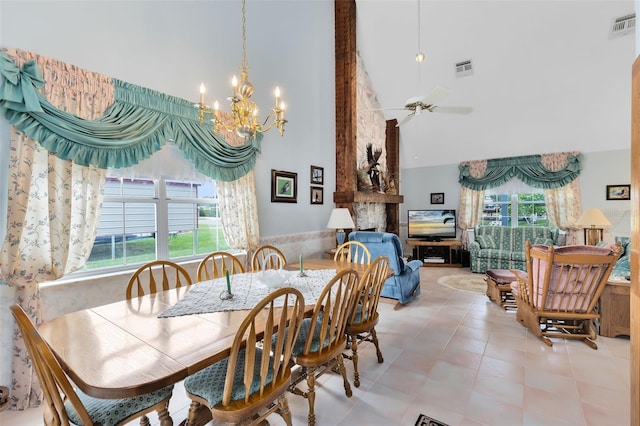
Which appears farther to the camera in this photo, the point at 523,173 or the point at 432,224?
the point at 432,224

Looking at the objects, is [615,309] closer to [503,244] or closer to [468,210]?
[503,244]

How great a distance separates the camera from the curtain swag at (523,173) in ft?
18.1

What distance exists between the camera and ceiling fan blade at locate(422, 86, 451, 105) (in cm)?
331

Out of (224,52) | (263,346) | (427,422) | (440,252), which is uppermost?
(224,52)

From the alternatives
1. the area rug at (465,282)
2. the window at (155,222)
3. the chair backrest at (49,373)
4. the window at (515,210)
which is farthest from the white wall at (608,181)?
the chair backrest at (49,373)

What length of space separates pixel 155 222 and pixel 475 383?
10.1 ft

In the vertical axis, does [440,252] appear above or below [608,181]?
below

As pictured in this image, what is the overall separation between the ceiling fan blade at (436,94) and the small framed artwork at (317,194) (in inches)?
77.9

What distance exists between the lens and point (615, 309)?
2.73m

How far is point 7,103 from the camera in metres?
1.79

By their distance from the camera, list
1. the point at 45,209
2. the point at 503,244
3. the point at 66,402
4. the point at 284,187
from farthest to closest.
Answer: the point at 503,244 < the point at 284,187 < the point at 45,209 < the point at 66,402

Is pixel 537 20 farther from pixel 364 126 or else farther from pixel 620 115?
pixel 364 126

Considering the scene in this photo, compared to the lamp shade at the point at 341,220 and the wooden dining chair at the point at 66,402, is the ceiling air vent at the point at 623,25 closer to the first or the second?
the lamp shade at the point at 341,220

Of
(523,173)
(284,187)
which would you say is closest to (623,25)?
(523,173)
